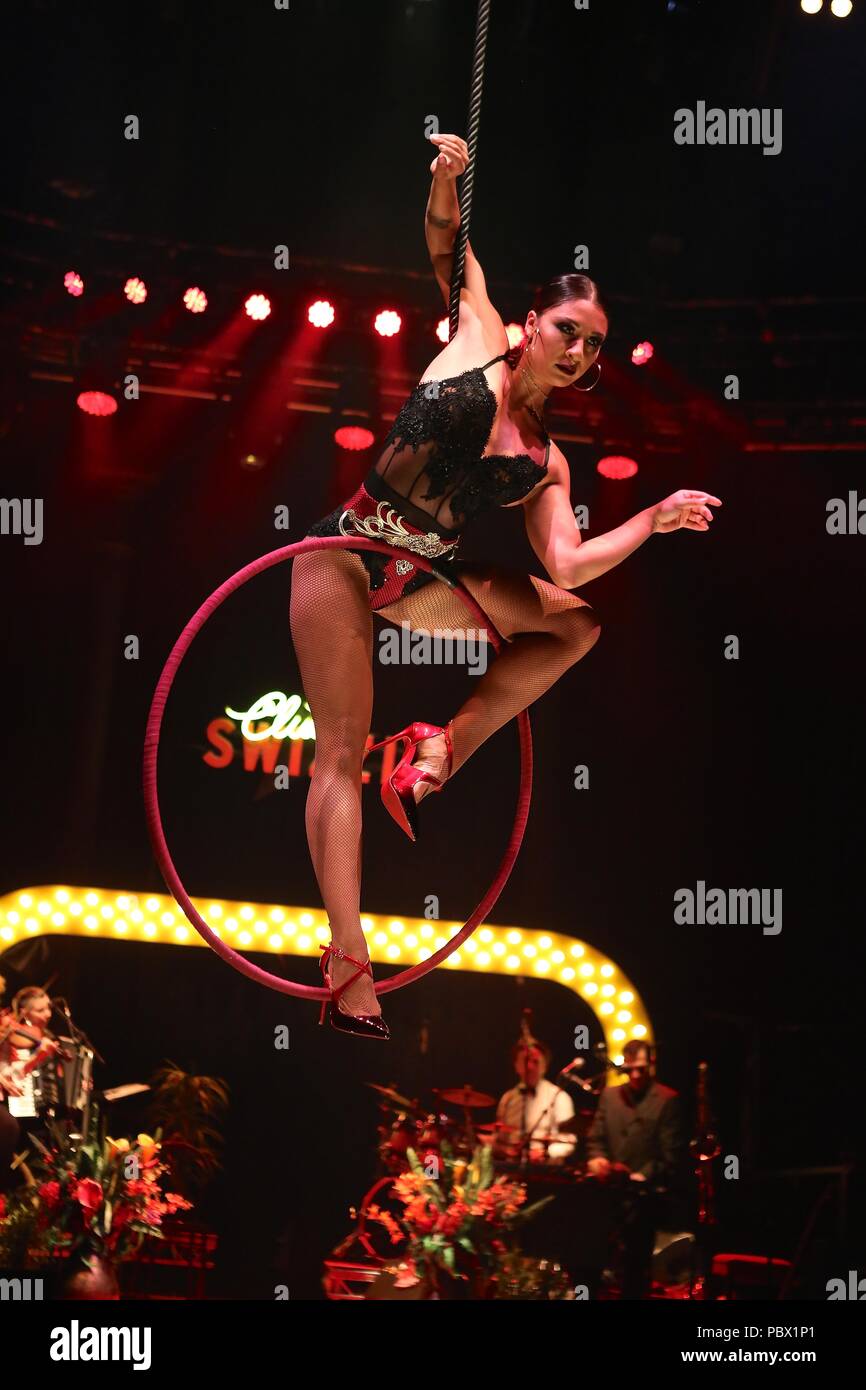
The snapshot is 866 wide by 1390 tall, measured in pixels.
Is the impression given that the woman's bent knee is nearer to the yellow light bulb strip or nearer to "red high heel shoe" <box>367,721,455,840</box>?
"red high heel shoe" <box>367,721,455,840</box>

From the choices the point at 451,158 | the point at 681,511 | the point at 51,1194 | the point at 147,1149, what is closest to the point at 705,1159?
the point at 147,1149

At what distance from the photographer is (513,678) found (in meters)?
4.03

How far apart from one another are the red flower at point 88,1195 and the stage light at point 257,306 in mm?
4038

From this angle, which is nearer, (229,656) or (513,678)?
(513,678)

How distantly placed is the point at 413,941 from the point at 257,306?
10.7 feet

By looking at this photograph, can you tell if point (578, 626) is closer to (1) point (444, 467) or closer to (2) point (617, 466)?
(1) point (444, 467)

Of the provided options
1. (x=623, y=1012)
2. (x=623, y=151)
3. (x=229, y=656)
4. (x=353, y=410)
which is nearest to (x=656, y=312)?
(x=623, y=151)

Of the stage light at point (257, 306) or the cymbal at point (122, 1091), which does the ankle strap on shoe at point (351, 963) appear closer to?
the cymbal at point (122, 1091)

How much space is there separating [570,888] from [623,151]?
3.62m

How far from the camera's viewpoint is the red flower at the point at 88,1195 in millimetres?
6031

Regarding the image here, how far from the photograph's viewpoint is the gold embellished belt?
383 cm

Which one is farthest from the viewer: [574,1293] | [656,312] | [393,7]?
[656,312]

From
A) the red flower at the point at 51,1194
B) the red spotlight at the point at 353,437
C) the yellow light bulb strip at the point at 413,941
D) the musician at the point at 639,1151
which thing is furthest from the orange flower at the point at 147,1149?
the red spotlight at the point at 353,437

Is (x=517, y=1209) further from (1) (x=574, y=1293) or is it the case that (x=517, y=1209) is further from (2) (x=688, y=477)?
(2) (x=688, y=477)
